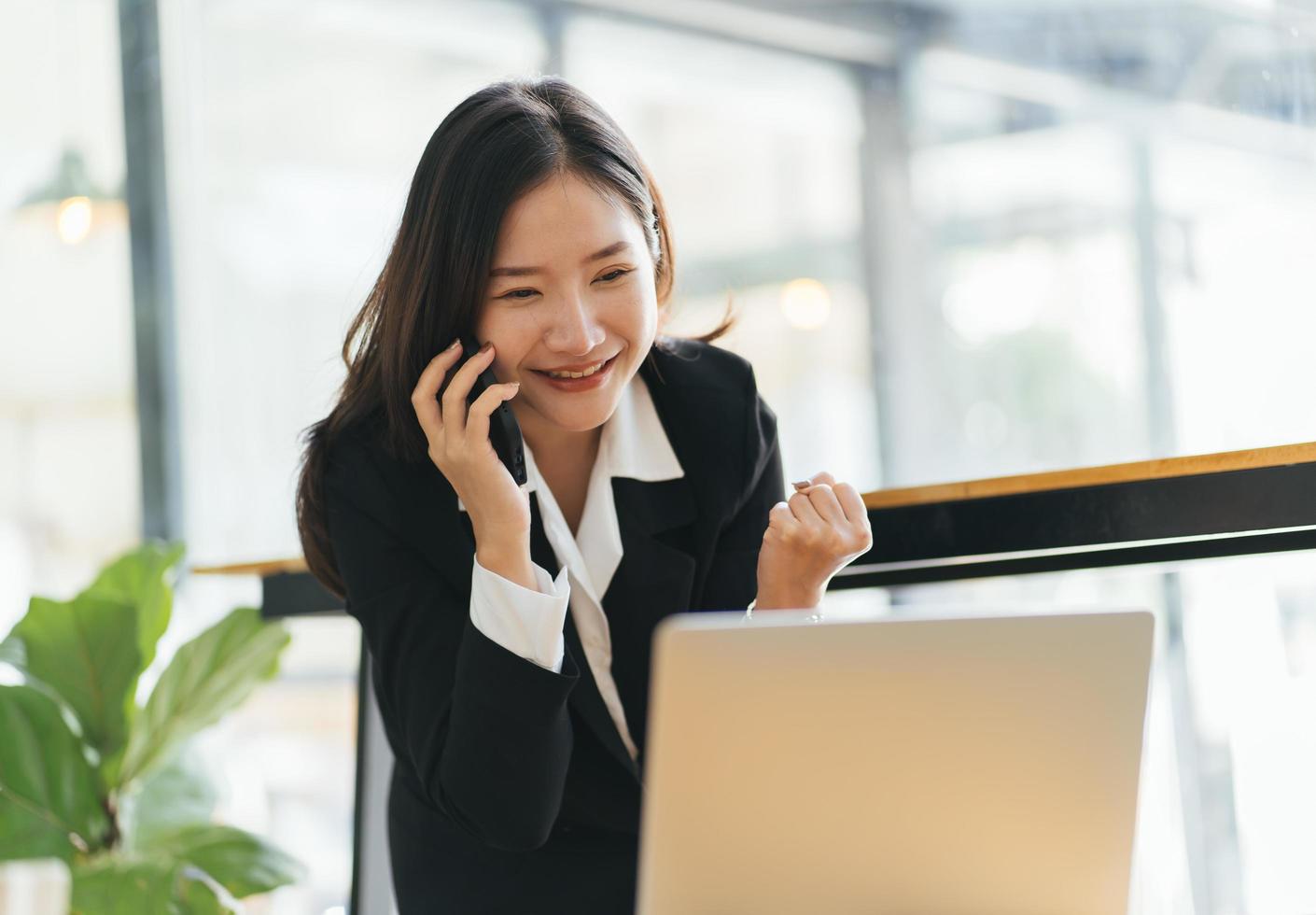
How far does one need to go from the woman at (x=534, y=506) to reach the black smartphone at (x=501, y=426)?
0.04 feet

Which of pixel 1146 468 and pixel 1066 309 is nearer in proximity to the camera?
pixel 1146 468

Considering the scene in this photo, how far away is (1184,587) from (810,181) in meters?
2.13

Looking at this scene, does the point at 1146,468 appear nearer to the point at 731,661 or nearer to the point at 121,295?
the point at 731,661

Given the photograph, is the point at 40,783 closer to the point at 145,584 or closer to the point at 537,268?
the point at 145,584

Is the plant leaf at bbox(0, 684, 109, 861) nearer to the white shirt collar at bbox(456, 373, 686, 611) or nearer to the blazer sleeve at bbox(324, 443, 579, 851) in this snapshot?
the blazer sleeve at bbox(324, 443, 579, 851)

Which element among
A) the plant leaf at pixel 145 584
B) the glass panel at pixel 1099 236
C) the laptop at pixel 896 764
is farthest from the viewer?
the glass panel at pixel 1099 236

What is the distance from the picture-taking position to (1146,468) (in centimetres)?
130

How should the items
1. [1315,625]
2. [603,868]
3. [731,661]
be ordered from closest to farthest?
[731,661], [603,868], [1315,625]

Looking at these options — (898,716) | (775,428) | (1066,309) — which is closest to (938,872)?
(898,716)

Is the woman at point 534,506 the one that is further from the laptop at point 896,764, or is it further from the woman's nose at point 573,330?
the laptop at point 896,764

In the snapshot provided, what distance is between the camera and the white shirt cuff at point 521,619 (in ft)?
4.12

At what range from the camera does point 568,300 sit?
1320mm

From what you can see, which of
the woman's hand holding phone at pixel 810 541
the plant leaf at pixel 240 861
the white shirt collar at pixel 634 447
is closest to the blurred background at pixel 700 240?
the plant leaf at pixel 240 861

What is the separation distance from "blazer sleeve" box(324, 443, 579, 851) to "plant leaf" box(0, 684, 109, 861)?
96 cm
